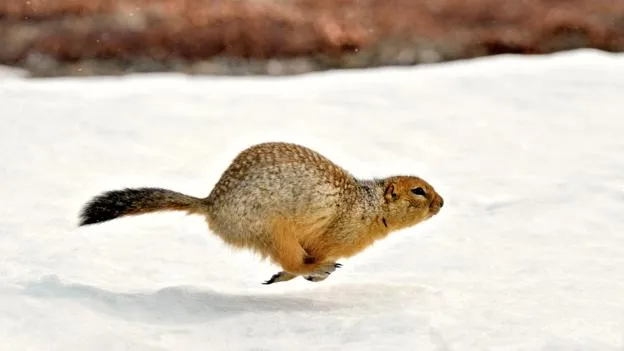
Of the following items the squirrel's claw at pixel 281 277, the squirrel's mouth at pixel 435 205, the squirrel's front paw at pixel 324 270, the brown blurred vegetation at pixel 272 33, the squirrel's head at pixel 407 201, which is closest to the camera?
the squirrel's front paw at pixel 324 270

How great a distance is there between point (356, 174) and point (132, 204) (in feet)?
10.4

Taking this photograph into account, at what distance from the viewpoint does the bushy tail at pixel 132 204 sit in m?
4.83

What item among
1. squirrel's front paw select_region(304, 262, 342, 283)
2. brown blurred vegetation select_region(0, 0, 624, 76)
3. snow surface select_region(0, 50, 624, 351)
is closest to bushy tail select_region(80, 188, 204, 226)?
snow surface select_region(0, 50, 624, 351)

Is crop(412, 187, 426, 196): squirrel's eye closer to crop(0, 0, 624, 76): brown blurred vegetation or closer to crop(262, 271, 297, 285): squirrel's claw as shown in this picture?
crop(262, 271, 297, 285): squirrel's claw

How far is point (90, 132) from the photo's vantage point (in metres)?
8.42

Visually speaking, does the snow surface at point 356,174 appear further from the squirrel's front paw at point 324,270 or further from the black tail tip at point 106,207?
the black tail tip at point 106,207

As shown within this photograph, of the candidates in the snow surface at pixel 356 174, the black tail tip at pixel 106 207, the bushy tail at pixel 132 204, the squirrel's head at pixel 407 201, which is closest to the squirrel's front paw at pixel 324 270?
the snow surface at pixel 356 174

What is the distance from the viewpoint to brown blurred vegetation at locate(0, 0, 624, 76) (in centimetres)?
1093

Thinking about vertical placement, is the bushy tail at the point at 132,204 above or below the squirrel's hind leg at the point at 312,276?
above

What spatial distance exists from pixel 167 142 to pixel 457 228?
2.58 meters

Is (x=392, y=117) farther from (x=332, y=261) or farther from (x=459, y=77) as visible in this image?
(x=332, y=261)

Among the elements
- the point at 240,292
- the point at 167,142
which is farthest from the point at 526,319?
the point at 167,142

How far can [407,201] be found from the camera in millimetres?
5266

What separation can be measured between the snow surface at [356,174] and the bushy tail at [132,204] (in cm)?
35
